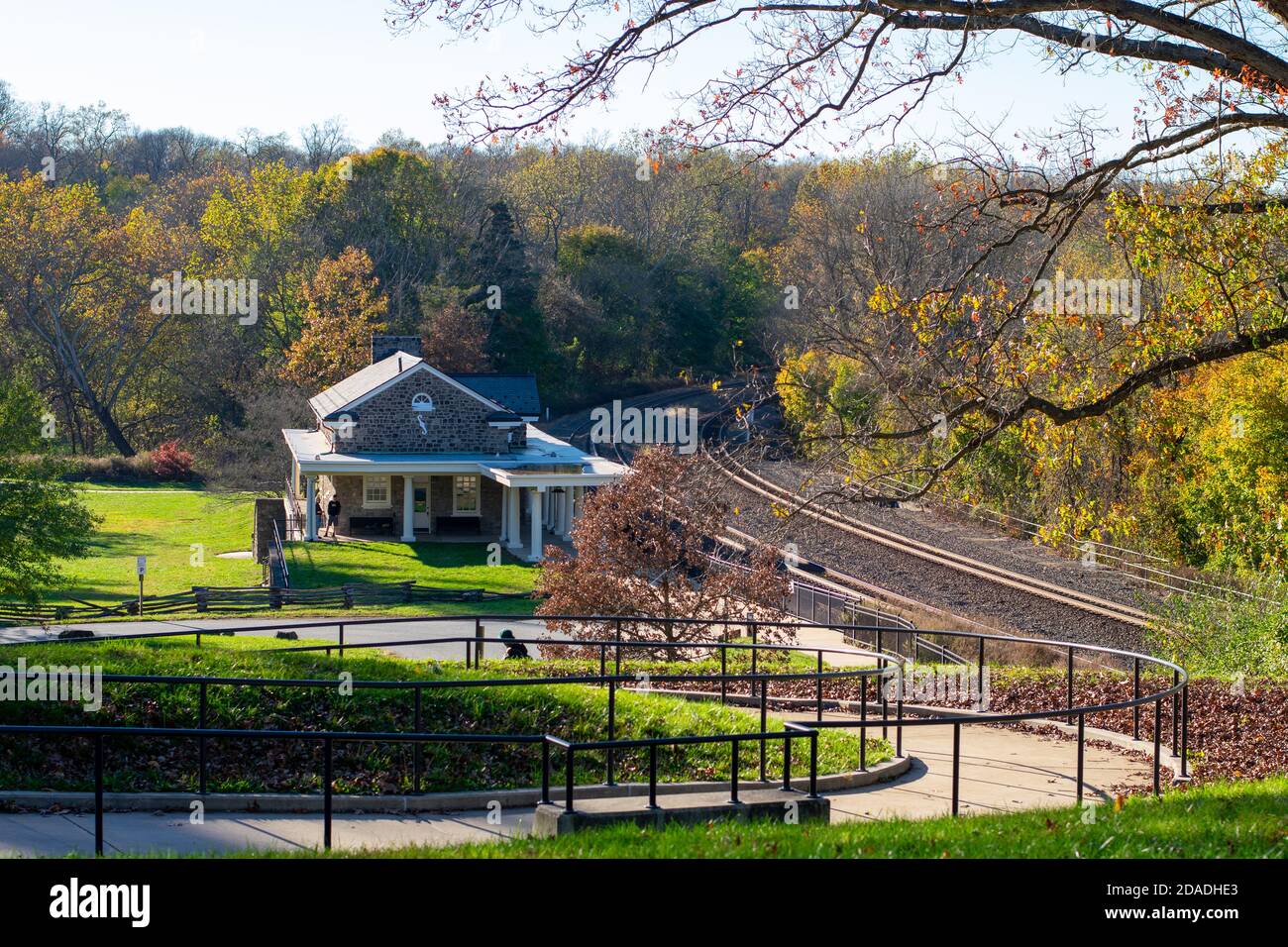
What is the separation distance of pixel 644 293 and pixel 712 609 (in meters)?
54.4

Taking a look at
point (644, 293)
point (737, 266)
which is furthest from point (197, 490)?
point (737, 266)

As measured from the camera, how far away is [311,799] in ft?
32.1

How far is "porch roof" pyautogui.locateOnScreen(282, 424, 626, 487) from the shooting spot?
139 ft

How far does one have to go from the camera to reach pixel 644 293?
2938 inches

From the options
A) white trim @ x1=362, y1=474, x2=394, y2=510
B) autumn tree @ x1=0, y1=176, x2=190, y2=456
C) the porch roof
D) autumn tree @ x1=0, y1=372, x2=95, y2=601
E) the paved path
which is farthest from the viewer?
autumn tree @ x1=0, y1=176, x2=190, y2=456

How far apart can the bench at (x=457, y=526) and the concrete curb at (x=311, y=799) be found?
36.1 meters

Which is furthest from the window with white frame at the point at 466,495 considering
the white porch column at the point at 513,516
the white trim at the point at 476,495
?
the white porch column at the point at 513,516

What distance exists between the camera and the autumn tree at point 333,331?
58.3 meters

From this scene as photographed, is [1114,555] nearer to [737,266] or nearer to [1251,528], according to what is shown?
[1251,528]

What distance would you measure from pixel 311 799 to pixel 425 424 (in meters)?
36.9

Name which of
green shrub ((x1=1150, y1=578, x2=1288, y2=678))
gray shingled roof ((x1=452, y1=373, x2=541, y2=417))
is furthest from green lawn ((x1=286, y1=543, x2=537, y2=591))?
green shrub ((x1=1150, y1=578, x2=1288, y2=678))

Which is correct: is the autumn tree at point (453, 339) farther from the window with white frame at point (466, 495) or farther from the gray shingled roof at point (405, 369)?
the window with white frame at point (466, 495)

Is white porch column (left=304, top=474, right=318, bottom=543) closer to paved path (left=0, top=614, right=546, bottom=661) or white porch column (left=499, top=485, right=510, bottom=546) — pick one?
white porch column (left=499, top=485, right=510, bottom=546)

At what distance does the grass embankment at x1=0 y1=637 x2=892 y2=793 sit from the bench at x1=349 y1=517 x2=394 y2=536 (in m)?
31.5
